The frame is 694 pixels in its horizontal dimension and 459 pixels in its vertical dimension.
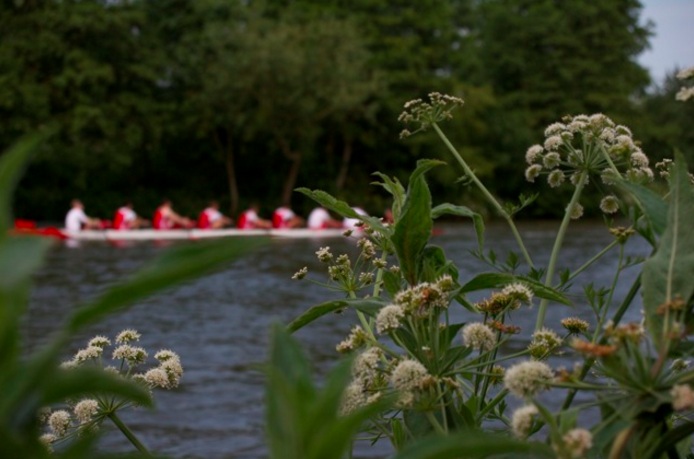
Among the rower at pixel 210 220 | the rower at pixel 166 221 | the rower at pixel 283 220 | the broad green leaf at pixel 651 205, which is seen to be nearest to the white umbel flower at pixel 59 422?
the broad green leaf at pixel 651 205

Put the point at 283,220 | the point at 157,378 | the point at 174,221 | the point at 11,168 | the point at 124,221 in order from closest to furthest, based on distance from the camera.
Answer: the point at 11,168 < the point at 157,378 < the point at 124,221 < the point at 174,221 < the point at 283,220

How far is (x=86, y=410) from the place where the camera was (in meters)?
2.02

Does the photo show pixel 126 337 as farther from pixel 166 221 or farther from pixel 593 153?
pixel 166 221

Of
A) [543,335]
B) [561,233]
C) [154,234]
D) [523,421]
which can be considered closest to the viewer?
[523,421]

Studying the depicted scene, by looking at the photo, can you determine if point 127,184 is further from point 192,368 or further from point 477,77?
point 192,368

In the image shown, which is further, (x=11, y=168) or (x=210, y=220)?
(x=210, y=220)

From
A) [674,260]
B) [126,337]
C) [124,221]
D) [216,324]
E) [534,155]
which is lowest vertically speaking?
[124,221]

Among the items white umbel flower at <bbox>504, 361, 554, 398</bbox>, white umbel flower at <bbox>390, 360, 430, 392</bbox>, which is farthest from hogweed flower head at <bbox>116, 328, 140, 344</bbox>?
white umbel flower at <bbox>504, 361, 554, 398</bbox>

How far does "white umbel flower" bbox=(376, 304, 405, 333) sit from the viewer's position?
66.2 inches

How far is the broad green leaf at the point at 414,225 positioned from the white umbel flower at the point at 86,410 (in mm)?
623

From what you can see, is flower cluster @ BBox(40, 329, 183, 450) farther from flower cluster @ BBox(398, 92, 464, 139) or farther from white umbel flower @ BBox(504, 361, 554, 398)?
flower cluster @ BBox(398, 92, 464, 139)

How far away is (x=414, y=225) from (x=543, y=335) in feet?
0.92

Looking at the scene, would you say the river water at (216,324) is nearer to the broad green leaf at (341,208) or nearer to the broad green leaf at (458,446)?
the broad green leaf at (458,446)

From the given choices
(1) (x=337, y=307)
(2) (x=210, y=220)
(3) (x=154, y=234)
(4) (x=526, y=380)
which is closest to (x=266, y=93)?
(2) (x=210, y=220)
